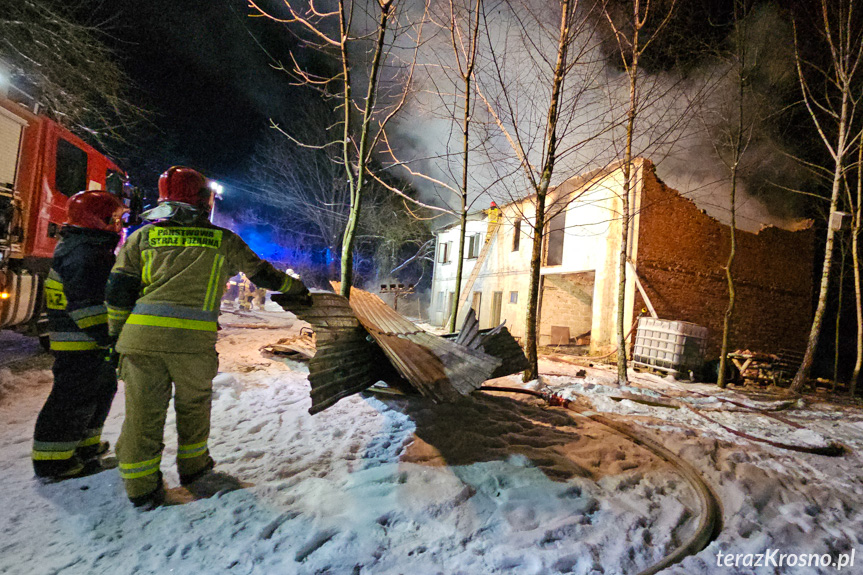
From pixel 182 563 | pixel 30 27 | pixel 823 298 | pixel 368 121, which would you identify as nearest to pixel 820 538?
pixel 182 563

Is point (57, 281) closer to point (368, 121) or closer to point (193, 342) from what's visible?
point (193, 342)

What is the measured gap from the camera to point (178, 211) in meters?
2.45

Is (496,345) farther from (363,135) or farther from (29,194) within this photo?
(29,194)

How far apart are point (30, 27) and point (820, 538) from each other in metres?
14.5

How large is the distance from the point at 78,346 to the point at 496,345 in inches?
147

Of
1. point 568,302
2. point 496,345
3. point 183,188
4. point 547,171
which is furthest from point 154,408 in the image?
point 568,302

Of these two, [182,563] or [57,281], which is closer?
[182,563]

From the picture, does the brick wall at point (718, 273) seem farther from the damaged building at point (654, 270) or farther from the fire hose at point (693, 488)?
the fire hose at point (693, 488)

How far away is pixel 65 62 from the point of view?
880 cm

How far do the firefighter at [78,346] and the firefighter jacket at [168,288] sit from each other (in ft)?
1.34

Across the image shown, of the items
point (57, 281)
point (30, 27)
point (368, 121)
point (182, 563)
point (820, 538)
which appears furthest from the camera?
point (30, 27)

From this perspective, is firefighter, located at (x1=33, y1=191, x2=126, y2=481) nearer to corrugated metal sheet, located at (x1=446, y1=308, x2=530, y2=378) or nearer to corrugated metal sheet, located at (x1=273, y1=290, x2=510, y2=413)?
corrugated metal sheet, located at (x1=273, y1=290, x2=510, y2=413)

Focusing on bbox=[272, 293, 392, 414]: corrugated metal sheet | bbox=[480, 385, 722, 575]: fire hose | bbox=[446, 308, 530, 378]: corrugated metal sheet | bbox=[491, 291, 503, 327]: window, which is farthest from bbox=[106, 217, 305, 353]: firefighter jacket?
bbox=[491, 291, 503, 327]: window

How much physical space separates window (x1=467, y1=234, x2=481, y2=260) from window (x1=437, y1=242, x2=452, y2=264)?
2129 millimetres
